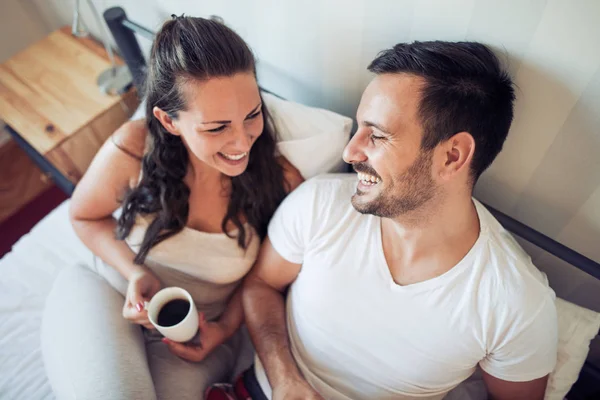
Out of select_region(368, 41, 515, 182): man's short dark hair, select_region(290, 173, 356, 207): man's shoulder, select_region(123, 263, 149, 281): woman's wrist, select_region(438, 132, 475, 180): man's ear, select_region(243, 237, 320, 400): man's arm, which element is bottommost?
select_region(243, 237, 320, 400): man's arm

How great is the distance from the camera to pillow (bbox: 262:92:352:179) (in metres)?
1.10

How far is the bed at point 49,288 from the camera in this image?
0.95 meters

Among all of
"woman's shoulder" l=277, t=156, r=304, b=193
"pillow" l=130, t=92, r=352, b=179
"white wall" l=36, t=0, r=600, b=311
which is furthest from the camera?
"woman's shoulder" l=277, t=156, r=304, b=193

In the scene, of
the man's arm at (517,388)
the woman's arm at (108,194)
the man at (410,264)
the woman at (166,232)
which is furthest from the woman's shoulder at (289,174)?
the man's arm at (517,388)

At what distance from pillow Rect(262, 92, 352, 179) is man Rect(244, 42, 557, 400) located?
3.8 inches

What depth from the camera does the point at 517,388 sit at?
0.92 metres

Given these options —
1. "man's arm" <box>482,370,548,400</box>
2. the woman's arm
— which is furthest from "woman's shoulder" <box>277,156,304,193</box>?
"man's arm" <box>482,370,548,400</box>

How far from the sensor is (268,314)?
1.14m

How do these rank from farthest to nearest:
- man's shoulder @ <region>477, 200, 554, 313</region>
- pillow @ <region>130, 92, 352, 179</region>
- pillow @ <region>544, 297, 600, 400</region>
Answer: pillow @ <region>130, 92, 352, 179</region>, pillow @ <region>544, 297, 600, 400</region>, man's shoulder @ <region>477, 200, 554, 313</region>

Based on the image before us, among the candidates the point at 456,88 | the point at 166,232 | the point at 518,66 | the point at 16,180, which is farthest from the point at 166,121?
the point at 16,180

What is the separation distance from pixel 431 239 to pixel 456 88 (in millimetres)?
335

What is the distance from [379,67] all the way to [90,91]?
1.29m

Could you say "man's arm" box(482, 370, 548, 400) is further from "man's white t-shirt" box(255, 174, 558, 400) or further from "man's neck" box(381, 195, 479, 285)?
"man's neck" box(381, 195, 479, 285)

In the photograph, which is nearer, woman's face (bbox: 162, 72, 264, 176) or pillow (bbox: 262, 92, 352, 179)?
woman's face (bbox: 162, 72, 264, 176)
